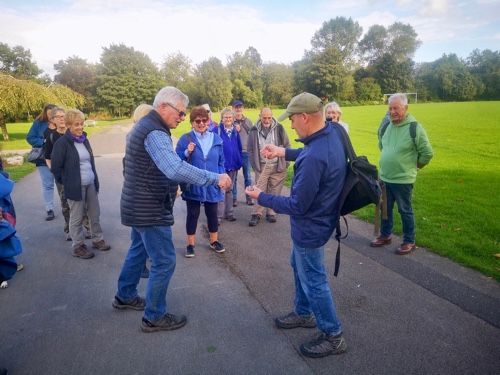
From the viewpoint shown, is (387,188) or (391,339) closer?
(391,339)

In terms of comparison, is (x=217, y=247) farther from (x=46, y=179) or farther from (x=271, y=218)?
(x=46, y=179)

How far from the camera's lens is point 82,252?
507 centimetres

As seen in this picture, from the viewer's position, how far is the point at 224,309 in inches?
144

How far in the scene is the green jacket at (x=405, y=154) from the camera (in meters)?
4.73

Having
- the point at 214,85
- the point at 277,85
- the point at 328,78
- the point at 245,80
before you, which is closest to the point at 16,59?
the point at 214,85

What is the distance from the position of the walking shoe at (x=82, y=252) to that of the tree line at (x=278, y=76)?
187 ft

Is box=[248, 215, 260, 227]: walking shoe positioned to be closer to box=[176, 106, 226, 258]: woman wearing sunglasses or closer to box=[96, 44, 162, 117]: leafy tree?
box=[176, 106, 226, 258]: woman wearing sunglasses

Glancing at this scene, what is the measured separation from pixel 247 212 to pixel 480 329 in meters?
4.76

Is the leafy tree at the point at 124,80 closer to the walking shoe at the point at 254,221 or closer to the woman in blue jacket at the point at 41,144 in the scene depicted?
the woman in blue jacket at the point at 41,144

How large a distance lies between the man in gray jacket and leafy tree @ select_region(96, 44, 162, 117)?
5420cm

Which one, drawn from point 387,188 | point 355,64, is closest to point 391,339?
point 387,188

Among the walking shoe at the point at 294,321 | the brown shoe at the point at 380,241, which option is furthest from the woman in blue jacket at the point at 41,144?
the brown shoe at the point at 380,241

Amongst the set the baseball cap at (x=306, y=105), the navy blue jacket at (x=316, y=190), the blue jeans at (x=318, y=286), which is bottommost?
the blue jeans at (x=318, y=286)

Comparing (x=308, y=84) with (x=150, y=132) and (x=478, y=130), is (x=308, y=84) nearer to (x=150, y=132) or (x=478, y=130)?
(x=478, y=130)
